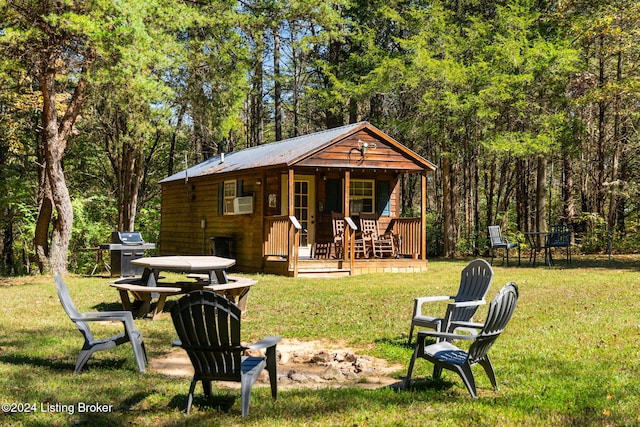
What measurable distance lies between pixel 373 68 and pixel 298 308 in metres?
16.2

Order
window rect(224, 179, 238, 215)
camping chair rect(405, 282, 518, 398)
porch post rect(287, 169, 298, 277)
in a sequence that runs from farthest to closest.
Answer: window rect(224, 179, 238, 215) < porch post rect(287, 169, 298, 277) < camping chair rect(405, 282, 518, 398)

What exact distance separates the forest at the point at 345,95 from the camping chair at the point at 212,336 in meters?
8.39

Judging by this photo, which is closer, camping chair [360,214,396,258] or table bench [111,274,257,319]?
table bench [111,274,257,319]

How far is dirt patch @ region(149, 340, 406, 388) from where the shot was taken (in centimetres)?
516

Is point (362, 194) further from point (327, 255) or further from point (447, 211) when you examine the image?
point (447, 211)

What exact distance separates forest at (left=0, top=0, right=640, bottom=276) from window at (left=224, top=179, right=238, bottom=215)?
1.41 metres

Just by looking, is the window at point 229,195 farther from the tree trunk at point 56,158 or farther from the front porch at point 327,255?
the tree trunk at point 56,158

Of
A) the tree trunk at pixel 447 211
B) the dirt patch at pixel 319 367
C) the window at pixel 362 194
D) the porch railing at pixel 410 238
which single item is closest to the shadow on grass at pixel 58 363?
the dirt patch at pixel 319 367

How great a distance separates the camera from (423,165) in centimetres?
1605

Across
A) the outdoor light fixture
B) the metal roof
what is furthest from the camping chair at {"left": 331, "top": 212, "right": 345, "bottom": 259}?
the metal roof

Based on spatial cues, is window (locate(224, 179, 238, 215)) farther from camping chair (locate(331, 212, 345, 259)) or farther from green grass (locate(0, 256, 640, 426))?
green grass (locate(0, 256, 640, 426))

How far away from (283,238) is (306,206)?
227cm

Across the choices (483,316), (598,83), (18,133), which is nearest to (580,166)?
(598,83)

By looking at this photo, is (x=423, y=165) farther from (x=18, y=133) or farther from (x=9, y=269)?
(x=9, y=269)
